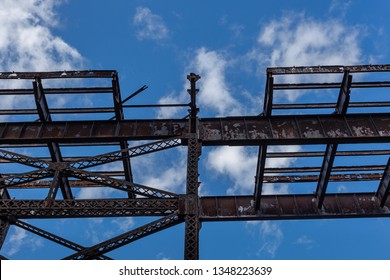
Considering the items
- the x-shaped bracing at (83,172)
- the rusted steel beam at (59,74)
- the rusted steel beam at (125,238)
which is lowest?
the rusted steel beam at (125,238)

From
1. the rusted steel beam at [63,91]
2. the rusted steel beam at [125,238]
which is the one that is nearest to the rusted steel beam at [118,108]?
the rusted steel beam at [63,91]

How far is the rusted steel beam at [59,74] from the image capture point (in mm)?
13945

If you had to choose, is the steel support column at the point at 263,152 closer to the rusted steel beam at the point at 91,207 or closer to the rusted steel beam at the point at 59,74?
the rusted steel beam at the point at 91,207

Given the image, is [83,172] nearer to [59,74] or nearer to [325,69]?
[59,74]

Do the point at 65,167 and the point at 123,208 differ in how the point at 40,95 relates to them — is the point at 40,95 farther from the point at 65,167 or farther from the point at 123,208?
the point at 123,208

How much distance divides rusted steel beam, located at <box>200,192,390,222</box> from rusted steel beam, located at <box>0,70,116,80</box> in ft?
21.2

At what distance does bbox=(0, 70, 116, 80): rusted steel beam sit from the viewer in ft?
45.8

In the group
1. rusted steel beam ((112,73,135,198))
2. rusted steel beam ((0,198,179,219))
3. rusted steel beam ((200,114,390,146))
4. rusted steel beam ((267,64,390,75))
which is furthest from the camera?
rusted steel beam ((200,114,390,146))

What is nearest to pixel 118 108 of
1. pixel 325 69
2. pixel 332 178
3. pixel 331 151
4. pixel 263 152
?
pixel 263 152

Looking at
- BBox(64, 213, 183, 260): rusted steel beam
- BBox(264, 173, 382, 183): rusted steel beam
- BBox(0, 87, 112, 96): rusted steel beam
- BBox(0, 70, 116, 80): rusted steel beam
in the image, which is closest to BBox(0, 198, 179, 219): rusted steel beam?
BBox(64, 213, 183, 260): rusted steel beam

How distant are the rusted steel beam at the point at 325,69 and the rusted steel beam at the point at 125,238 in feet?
19.9

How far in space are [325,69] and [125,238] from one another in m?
8.30

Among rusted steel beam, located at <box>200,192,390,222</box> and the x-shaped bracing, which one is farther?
rusted steel beam, located at <box>200,192,390,222</box>

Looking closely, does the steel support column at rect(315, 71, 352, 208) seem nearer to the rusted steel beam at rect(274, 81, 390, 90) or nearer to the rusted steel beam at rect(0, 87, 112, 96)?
the rusted steel beam at rect(274, 81, 390, 90)
